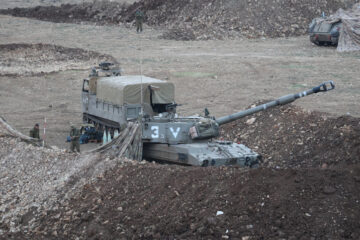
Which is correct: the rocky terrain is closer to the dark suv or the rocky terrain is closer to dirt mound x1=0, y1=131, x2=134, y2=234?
dirt mound x1=0, y1=131, x2=134, y2=234

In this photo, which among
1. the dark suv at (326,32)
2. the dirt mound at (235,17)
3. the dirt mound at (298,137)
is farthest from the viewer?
the dirt mound at (235,17)

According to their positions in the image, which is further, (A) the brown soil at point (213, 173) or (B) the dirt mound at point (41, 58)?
(B) the dirt mound at point (41, 58)

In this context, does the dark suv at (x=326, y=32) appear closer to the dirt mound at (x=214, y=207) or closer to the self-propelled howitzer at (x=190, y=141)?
the self-propelled howitzer at (x=190, y=141)

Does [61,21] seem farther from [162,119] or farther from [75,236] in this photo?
[75,236]

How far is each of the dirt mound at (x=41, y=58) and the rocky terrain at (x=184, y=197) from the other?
15.6 m

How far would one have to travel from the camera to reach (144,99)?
2025cm

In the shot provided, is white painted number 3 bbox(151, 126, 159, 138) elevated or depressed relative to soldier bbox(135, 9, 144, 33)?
depressed

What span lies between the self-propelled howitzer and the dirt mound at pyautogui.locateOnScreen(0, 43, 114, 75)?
16922mm

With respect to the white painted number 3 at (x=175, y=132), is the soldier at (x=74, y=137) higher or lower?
lower

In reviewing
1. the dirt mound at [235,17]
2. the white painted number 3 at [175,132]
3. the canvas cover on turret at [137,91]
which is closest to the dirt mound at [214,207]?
the white painted number 3 at [175,132]

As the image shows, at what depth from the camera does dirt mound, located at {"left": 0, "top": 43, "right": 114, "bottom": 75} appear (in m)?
33.3

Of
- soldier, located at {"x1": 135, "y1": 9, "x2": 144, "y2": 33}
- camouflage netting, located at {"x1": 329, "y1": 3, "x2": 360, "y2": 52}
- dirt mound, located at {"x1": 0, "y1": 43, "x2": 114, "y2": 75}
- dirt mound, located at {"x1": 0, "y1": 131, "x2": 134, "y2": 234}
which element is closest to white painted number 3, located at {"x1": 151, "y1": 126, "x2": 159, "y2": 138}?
dirt mound, located at {"x1": 0, "y1": 131, "x2": 134, "y2": 234}

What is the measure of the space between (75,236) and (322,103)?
13888mm

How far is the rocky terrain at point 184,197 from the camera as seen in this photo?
39.4 feet
